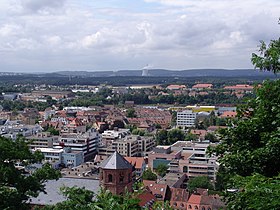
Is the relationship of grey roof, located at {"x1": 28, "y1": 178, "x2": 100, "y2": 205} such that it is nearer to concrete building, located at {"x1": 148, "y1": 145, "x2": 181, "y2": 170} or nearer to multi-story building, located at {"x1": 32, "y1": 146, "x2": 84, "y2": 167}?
concrete building, located at {"x1": 148, "y1": 145, "x2": 181, "y2": 170}

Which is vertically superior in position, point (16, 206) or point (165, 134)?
point (16, 206)

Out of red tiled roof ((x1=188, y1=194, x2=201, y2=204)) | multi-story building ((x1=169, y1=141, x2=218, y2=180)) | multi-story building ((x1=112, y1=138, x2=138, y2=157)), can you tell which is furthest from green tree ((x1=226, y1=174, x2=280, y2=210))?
multi-story building ((x1=112, y1=138, x2=138, y2=157))

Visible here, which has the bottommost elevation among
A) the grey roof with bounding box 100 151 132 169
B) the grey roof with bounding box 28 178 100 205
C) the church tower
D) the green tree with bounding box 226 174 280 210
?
the grey roof with bounding box 28 178 100 205

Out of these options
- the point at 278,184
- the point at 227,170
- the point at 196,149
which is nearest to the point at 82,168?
the point at 196,149

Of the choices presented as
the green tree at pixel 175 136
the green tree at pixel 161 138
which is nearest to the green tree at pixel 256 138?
the green tree at pixel 175 136

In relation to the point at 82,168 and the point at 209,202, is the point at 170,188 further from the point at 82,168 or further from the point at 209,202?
the point at 82,168

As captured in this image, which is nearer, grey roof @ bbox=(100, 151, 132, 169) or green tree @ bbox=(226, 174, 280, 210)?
green tree @ bbox=(226, 174, 280, 210)

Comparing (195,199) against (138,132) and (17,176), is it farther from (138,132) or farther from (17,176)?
(138,132)
